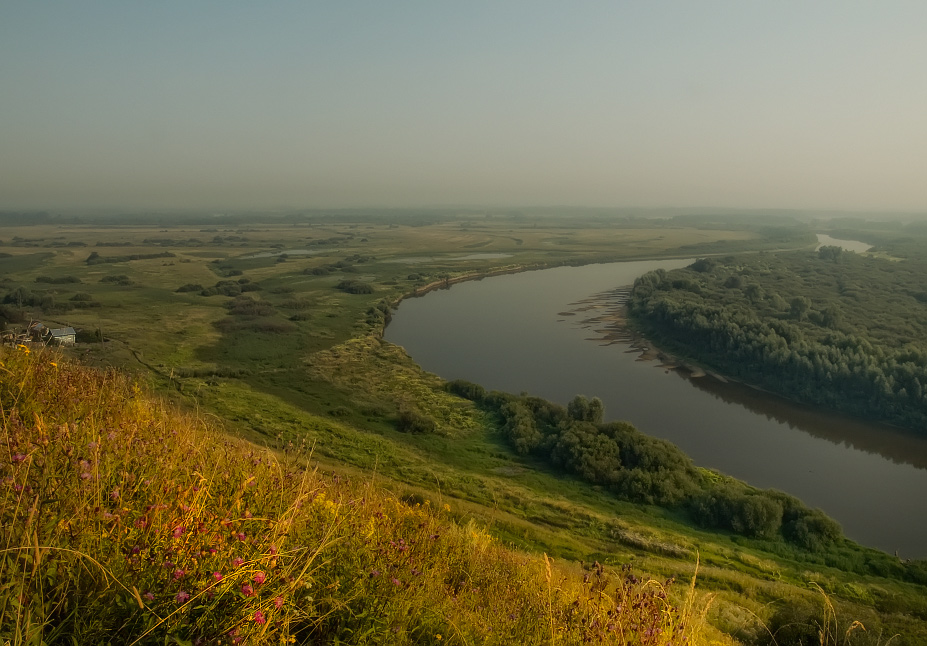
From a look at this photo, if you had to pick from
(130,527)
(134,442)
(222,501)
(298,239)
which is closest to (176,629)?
(130,527)

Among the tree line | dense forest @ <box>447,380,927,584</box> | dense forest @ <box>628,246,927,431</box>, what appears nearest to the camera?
dense forest @ <box>447,380,927,584</box>

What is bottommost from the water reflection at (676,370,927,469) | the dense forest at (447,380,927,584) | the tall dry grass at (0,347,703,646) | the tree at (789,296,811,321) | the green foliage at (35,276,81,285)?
the water reflection at (676,370,927,469)

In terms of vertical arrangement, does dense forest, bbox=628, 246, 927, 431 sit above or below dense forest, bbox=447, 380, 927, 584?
above

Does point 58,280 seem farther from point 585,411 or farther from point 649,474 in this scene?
point 649,474

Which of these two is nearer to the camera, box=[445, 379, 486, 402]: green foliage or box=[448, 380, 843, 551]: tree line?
box=[448, 380, 843, 551]: tree line

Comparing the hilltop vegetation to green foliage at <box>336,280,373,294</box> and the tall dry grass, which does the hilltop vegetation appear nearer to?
the tall dry grass

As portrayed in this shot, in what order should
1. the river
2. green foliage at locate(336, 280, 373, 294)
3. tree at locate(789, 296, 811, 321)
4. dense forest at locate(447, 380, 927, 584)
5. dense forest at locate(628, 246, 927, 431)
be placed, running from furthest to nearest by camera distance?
green foliage at locate(336, 280, 373, 294) < tree at locate(789, 296, 811, 321) < dense forest at locate(628, 246, 927, 431) < the river < dense forest at locate(447, 380, 927, 584)

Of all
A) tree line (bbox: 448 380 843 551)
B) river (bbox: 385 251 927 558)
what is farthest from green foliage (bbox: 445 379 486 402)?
river (bbox: 385 251 927 558)
